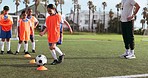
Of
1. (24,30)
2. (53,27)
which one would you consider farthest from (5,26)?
(53,27)

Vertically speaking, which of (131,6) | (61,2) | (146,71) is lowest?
(146,71)

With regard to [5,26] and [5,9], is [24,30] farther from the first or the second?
[5,9]

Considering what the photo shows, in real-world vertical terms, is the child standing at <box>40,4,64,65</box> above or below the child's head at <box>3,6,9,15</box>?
below

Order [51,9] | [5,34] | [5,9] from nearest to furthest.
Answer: [51,9], [5,9], [5,34]

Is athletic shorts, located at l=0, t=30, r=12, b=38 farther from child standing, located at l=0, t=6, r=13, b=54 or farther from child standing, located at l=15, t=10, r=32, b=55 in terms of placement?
child standing, located at l=15, t=10, r=32, b=55

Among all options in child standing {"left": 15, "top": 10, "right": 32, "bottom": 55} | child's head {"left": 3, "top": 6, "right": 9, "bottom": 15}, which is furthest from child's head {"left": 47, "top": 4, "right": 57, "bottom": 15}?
child's head {"left": 3, "top": 6, "right": 9, "bottom": 15}

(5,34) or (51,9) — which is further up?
(51,9)

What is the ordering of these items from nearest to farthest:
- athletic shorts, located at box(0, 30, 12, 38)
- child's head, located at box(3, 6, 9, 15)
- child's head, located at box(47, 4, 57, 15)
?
1. child's head, located at box(47, 4, 57, 15)
2. child's head, located at box(3, 6, 9, 15)
3. athletic shorts, located at box(0, 30, 12, 38)

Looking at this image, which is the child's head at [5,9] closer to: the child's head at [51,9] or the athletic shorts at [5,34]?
the athletic shorts at [5,34]

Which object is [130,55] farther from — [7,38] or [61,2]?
[61,2]

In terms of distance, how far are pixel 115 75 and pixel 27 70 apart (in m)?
2.06

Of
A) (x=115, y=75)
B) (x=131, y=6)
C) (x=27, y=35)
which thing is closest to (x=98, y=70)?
(x=115, y=75)

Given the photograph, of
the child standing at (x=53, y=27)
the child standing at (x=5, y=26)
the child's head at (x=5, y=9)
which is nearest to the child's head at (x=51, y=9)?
the child standing at (x=53, y=27)

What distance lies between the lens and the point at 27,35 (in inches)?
428
